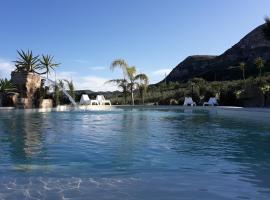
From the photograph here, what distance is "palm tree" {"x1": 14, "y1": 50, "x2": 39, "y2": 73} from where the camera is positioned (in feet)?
99.2

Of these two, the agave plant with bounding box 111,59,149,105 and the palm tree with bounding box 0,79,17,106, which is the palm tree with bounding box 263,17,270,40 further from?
the palm tree with bounding box 0,79,17,106

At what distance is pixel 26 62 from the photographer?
100 ft

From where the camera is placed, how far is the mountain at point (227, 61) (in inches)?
2817

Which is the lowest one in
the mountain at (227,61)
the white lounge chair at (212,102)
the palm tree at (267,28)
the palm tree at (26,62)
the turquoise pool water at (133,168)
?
the turquoise pool water at (133,168)

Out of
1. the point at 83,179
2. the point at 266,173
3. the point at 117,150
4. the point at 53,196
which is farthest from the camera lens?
the point at 117,150

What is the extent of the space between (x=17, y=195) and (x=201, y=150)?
4.31 m

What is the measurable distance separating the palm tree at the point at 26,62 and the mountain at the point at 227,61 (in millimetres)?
43087

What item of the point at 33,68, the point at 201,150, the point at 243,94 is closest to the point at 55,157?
the point at 201,150

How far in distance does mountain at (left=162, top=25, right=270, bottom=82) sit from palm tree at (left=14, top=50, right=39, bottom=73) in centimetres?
4309

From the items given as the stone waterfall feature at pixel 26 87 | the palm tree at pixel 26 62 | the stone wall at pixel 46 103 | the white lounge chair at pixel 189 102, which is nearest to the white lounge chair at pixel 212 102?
the white lounge chair at pixel 189 102

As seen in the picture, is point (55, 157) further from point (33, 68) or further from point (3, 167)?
point (33, 68)

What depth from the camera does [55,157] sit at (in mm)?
6691

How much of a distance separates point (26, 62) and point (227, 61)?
60.7 metres

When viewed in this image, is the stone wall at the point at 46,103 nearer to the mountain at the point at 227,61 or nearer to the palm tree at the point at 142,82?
the palm tree at the point at 142,82
